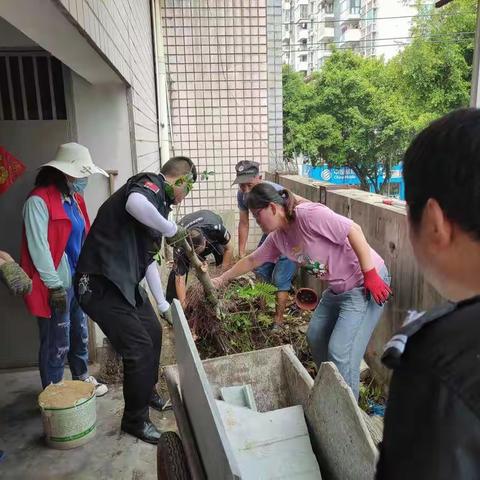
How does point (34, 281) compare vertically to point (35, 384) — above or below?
above

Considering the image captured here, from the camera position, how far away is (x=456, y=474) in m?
0.66

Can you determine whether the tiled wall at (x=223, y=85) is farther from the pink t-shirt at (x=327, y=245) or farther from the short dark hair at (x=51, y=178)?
the pink t-shirt at (x=327, y=245)

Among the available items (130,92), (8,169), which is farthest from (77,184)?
(130,92)

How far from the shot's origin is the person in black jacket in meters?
0.65

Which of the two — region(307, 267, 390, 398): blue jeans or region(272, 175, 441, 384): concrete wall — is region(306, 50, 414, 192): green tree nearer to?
region(272, 175, 441, 384): concrete wall

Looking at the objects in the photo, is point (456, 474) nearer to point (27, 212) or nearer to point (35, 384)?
point (27, 212)

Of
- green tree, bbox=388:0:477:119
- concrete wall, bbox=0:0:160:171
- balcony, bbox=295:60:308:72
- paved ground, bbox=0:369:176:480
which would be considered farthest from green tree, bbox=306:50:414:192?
balcony, bbox=295:60:308:72

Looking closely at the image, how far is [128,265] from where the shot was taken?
112 inches

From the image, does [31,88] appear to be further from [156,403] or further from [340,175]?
[340,175]

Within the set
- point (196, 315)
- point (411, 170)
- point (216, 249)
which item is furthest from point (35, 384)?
point (411, 170)

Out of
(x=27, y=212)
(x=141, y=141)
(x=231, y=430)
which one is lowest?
(x=231, y=430)

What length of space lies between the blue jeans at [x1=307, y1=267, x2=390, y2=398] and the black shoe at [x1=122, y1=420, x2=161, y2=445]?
1.26 metres

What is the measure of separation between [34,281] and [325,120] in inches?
939

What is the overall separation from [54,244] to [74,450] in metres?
1.38
